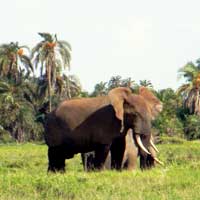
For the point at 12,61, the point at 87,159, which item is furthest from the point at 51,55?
the point at 87,159

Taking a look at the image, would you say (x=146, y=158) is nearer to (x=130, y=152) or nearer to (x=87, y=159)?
(x=130, y=152)

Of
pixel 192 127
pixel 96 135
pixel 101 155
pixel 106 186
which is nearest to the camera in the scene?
pixel 106 186

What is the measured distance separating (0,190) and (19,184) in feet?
1.48

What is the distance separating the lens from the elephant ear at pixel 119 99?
15.3 metres

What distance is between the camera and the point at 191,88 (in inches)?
2677

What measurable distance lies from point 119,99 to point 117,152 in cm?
124

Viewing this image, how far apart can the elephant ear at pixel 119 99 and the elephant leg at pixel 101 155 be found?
76cm

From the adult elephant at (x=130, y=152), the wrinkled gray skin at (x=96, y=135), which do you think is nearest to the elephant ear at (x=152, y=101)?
the adult elephant at (x=130, y=152)

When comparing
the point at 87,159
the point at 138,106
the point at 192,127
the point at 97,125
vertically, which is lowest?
the point at 192,127

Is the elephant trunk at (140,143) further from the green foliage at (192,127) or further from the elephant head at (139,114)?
the green foliage at (192,127)

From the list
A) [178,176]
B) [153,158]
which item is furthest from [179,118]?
[178,176]

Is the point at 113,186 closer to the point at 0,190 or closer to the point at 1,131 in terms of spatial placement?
the point at 0,190

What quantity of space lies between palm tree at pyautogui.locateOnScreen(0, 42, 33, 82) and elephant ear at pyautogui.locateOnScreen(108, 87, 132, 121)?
48960mm

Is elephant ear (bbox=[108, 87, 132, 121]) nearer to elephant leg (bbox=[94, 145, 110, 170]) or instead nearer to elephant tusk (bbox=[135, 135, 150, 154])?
elephant tusk (bbox=[135, 135, 150, 154])
